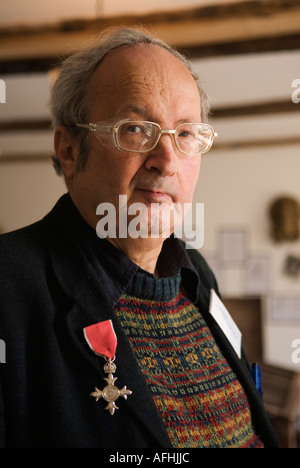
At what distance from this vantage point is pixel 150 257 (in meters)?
1.08

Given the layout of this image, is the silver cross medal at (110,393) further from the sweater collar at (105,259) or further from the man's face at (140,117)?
the man's face at (140,117)

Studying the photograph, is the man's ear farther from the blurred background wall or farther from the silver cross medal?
the silver cross medal

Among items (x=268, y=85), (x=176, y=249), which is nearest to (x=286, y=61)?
(x=268, y=85)

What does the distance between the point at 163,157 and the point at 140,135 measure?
0.06 m

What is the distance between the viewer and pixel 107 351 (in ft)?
2.79

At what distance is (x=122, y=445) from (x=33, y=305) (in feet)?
0.91

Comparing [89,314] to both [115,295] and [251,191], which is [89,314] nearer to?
[115,295]

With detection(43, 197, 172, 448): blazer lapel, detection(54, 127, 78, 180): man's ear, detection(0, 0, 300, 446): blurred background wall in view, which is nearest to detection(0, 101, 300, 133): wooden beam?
detection(0, 0, 300, 446): blurred background wall

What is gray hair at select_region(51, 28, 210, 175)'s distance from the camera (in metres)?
1.00

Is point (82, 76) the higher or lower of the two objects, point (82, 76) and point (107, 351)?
the higher

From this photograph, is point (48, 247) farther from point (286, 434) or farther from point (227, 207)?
point (227, 207)

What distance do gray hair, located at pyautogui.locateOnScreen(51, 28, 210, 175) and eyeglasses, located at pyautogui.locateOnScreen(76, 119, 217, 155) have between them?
2.1 inches

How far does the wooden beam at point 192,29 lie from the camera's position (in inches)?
122

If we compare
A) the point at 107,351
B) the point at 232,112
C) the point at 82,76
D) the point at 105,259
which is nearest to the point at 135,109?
the point at 82,76
